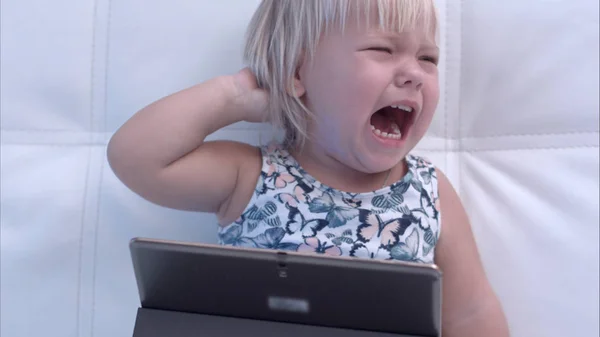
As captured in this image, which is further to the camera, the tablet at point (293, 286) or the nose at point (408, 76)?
the nose at point (408, 76)

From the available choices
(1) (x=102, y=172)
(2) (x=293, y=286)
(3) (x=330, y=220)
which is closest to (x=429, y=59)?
(3) (x=330, y=220)

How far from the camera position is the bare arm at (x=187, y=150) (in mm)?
782

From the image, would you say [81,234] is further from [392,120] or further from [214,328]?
[392,120]

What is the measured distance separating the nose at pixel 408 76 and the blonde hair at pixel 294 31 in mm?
48

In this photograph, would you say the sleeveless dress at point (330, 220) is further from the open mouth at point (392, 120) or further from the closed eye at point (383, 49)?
the closed eye at point (383, 49)

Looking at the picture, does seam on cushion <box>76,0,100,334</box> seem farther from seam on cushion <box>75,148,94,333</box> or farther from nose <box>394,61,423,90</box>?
nose <box>394,61,423,90</box>

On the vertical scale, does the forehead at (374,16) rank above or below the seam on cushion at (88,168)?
above

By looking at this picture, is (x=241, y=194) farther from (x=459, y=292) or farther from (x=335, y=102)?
(x=459, y=292)

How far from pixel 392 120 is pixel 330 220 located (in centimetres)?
16

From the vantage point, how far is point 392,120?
865 mm

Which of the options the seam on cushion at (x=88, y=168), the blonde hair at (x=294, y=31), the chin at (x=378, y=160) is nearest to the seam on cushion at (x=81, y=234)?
the seam on cushion at (x=88, y=168)

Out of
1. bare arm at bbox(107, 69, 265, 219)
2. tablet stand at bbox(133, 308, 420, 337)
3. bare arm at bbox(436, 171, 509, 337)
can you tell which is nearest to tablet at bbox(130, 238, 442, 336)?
tablet stand at bbox(133, 308, 420, 337)

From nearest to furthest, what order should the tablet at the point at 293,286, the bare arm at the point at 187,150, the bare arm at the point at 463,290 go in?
the tablet at the point at 293,286 < the bare arm at the point at 187,150 < the bare arm at the point at 463,290

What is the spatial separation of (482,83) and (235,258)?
55 centimetres
